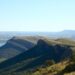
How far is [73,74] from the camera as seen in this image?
171ft

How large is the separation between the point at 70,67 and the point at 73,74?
15.9 metres

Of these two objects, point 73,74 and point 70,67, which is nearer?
point 73,74

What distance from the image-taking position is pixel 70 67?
67.8 meters
